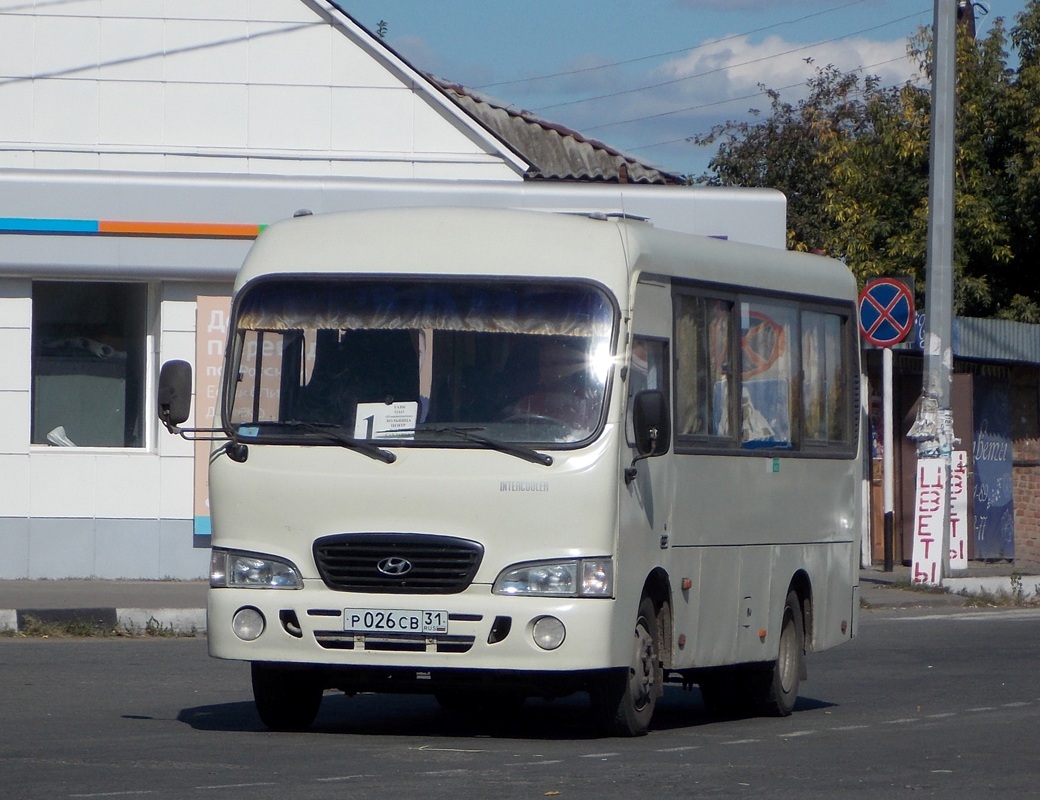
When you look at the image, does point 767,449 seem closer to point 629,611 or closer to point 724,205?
point 629,611

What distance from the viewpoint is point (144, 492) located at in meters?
18.6

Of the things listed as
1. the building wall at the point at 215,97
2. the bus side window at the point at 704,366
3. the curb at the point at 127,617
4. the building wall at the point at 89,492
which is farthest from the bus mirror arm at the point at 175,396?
the building wall at the point at 215,97

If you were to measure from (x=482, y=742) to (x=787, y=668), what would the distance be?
Result: 2.72m

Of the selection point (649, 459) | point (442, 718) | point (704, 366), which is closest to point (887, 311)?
point (704, 366)

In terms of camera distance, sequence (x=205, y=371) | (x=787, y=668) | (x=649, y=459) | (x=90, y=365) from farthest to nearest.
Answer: (x=90, y=365) → (x=205, y=371) → (x=787, y=668) → (x=649, y=459)

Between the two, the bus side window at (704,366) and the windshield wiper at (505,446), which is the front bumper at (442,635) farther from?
the bus side window at (704,366)

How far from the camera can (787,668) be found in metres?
11.1

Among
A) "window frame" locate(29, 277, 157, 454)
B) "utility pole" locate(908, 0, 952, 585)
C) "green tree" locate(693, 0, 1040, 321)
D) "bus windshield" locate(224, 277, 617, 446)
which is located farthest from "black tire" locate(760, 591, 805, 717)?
"green tree" locate(693, 0, 1040, 321)

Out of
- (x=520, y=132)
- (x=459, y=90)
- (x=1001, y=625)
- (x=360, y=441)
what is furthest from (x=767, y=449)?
(x=459, y=90)

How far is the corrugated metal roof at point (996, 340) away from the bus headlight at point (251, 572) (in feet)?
55.9

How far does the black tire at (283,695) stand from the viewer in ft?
30.1

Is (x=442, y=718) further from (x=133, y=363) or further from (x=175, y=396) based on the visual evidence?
(x=133, y=363)

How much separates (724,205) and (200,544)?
6.18 metres

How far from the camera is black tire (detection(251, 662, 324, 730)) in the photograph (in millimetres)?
9188
